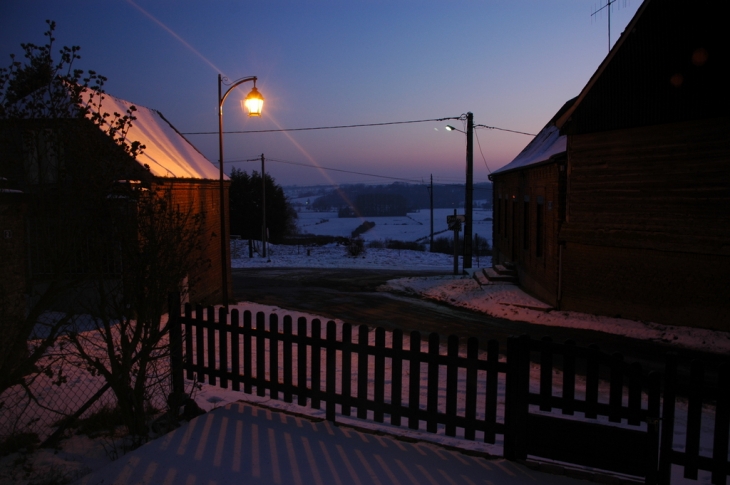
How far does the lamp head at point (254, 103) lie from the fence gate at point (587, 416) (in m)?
9.91

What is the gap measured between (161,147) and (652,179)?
13.6 metres

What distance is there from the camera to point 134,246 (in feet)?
17.0

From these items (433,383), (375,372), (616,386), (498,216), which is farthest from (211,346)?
(498,216)

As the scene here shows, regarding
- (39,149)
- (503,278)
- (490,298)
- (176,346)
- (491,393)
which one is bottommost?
(490,298)

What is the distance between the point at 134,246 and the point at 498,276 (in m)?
17.4

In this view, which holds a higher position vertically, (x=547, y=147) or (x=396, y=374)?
(x=547, y=147)

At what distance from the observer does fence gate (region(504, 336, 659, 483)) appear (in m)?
4.41

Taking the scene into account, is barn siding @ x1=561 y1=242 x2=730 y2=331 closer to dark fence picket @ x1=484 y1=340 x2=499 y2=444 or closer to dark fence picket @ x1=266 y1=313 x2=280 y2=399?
dark fence picket @ x1=484 y1=340 x2=499 y2=444

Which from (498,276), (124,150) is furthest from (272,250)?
(124,150)

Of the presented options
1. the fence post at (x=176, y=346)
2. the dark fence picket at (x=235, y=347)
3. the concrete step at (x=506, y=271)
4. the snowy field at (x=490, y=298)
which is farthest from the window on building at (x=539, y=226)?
the fence post at (x=176, y=346)

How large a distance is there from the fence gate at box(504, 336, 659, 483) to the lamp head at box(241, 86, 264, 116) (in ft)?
32.5

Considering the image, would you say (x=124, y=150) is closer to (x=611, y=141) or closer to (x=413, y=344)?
(x=413, y=344)

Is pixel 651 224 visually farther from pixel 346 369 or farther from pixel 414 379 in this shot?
pixel 346 369

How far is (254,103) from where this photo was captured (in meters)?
12.9
